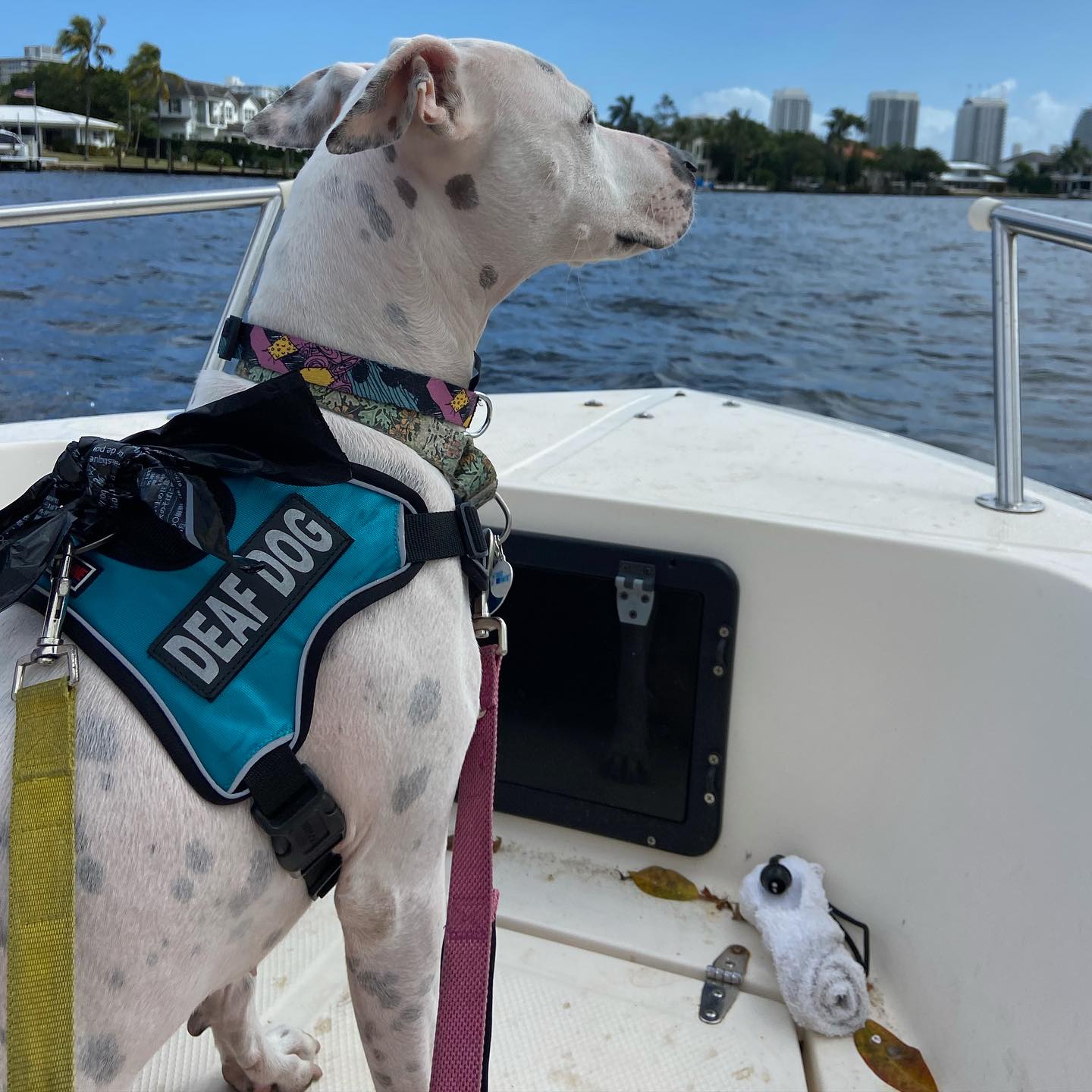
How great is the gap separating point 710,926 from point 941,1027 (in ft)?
1.55

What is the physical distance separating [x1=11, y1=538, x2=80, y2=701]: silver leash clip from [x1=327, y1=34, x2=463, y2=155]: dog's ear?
1.70 ft

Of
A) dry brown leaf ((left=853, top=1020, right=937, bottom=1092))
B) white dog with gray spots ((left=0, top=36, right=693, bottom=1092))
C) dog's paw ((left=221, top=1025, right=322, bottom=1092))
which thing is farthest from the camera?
dry brown leaf ((left=853, top=1020, right=937, bottom=1092))

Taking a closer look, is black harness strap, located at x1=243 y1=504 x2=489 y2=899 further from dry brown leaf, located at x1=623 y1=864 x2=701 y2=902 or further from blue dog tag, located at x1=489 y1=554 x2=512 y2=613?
dry brown leaf, located at x1=623 y1=864 x2=701 y2=902

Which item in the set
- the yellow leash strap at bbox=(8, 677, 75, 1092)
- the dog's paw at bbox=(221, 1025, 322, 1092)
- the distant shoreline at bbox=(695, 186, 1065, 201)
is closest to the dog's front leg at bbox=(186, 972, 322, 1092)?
the dog's paw at bbox=(221, 1025, 322, 1092)

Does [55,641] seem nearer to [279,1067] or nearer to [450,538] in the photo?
[450,538]

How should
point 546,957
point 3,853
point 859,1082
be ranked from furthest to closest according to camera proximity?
point 546,957
point 859,1082
point 3,853

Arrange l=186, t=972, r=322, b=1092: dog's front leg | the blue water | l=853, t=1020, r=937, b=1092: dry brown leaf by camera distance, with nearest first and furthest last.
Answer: l=186, t=972, r=322, b=1092: dog's front leg
l=853, t=1020, r=937, b=1092: dry brown leaf
the blue water

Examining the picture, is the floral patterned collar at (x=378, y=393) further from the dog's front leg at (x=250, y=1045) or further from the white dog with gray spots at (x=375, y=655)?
the dog's front leg at (x=250, y=1045)

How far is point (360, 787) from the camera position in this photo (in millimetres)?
1062

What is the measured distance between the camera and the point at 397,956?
1210mm

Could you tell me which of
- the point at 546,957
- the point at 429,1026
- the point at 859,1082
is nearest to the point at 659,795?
the point at 546,957

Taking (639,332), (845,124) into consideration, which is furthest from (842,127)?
(639,332)

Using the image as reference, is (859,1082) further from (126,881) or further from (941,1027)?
(126,881)

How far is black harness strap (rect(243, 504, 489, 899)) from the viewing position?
97 cm
